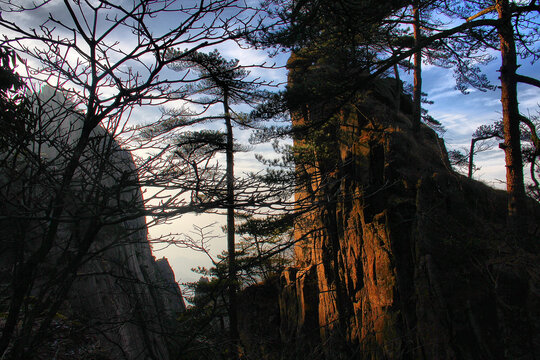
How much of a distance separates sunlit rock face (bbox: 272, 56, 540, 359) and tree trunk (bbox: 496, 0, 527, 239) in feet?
1.53

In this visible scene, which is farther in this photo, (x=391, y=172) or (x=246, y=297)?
(x=246, y=297)

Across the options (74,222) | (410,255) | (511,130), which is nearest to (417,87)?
(511,130)

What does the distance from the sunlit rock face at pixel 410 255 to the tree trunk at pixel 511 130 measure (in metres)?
0.47

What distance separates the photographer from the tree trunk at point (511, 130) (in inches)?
230

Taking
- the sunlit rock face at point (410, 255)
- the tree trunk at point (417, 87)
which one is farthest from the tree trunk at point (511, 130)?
the tree trunk at point (417, 87)

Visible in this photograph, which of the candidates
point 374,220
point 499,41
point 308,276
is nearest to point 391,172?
point 374,220

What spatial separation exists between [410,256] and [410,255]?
0.07ft

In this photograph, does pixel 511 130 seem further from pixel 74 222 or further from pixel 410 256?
pixel 74 222

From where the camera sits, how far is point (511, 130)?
6.12 metres

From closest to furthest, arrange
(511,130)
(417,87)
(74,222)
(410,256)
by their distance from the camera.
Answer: (74,222) → (511,130) → (410,256) → (417,87)

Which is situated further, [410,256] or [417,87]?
[417,87]

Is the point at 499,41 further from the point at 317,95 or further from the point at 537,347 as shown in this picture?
the point at 537,347

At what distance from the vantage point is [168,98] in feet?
8.24

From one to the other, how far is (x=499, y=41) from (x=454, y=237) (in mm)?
4272
